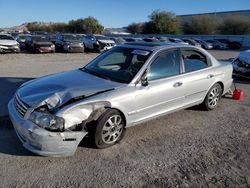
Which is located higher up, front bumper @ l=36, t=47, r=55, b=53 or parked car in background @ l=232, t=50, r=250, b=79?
parked car in background @ l=232, t=50, r=250, b=79

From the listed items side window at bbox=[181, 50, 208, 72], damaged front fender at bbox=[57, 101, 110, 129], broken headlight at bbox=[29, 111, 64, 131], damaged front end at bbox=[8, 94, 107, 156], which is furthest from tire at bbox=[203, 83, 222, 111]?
broken headlight at bbox=[29, 111, 64, 131]

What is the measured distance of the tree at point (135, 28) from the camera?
82875 mm

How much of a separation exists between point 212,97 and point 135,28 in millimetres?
81924

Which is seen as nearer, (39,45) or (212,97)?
(212,97)

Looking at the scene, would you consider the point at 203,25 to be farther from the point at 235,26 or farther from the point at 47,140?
the point at 47,140

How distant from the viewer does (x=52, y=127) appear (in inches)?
141

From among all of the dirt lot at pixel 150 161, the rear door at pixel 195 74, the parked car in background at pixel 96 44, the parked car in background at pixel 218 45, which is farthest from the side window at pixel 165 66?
the parked car in background at pixel 218 45

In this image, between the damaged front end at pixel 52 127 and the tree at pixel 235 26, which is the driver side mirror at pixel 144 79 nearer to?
the damaged front end at pixel 52 127

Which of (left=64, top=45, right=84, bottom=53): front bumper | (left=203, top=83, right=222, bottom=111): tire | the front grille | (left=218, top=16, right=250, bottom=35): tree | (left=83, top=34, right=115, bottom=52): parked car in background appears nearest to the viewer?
the front grille

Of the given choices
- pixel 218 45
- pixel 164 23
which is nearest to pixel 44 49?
pixel 218 45

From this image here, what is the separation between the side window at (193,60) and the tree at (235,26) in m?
64.4

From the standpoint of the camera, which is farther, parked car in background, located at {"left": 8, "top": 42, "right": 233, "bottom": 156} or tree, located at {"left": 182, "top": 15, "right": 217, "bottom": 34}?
tree, located at {"left": 182, "top": 15, "right": 217, "bottom": 34}

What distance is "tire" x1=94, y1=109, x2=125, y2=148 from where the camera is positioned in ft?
12.9

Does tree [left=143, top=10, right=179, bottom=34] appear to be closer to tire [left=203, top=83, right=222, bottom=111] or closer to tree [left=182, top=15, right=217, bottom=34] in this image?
tree [left=182, top=15, right=217, bottom=34]
